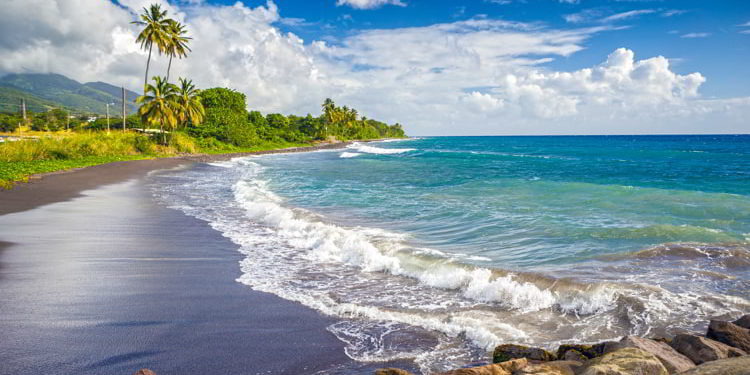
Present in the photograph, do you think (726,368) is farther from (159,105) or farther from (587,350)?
(159,105)

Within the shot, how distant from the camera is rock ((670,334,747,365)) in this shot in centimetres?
410

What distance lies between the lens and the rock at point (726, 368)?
310cm

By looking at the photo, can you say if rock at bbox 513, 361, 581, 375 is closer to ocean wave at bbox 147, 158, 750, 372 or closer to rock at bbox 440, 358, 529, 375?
rock at bbox 440, 358, 529, 375

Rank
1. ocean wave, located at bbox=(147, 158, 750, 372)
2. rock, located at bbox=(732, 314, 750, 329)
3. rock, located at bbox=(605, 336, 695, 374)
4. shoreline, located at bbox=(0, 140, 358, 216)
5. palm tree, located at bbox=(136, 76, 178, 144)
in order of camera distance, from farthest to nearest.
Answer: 1. palm tree, located at bbox=(136, 76, 178, 144)
2. shoreline, located at bbox=(0, 140, 358, 216)
3. ocean wave, located at bbox=(147, 158, 750, 372)
4. rock, located at bbox=(732, 314, 750, 329)
5. rock, located at bbox=(605, 336, 695, 374)

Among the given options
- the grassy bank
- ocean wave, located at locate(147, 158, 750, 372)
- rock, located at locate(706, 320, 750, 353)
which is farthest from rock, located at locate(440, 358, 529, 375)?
the grassy bank

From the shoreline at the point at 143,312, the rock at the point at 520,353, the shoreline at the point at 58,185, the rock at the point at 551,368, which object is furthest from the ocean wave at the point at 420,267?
the shoreline at the point at 58,185

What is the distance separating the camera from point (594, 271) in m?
8.15

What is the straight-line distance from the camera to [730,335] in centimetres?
459

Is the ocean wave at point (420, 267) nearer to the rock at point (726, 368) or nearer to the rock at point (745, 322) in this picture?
the rock at point (745, 322)

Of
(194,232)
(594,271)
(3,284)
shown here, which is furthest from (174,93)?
(594,271)

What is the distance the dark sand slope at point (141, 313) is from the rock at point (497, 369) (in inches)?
47.5

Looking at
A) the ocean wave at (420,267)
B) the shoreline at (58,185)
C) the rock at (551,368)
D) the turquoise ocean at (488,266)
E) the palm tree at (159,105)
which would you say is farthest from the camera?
the palm tree at (159,105)

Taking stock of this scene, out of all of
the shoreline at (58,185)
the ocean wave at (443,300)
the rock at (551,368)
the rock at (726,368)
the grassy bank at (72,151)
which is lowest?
the ocean wave at (443,300)

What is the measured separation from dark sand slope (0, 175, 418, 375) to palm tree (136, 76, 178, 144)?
41.7m
